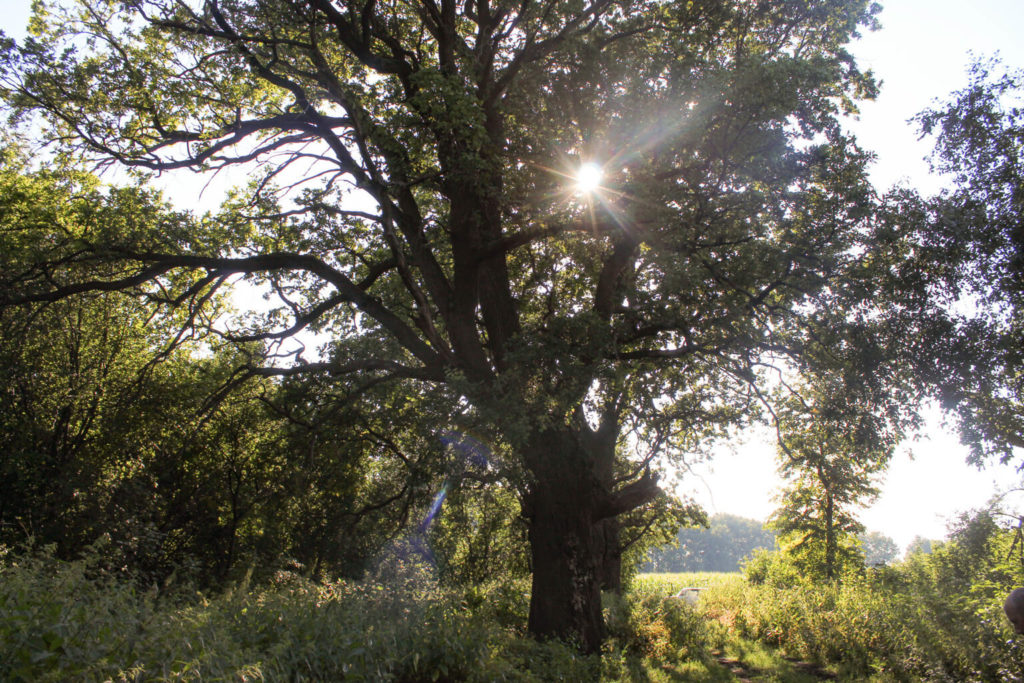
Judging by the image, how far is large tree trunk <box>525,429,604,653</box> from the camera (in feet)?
32.3

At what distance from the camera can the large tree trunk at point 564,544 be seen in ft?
32.3

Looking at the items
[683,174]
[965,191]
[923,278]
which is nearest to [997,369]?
[923,278]

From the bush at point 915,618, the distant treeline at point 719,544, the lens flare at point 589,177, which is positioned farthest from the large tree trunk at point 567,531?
the distant treeline at point 719,544

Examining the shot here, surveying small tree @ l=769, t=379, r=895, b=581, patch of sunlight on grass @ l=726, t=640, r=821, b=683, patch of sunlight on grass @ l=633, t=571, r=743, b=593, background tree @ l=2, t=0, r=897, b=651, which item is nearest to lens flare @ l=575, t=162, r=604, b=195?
background tree @ l=2, t=0, r=897, b=651

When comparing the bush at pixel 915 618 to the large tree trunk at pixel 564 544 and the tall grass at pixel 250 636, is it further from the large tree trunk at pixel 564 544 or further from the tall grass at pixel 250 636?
the tall grass at pixel 250 636

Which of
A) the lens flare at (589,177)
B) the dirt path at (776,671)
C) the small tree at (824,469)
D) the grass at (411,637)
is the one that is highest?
the lens flare at (589,177)

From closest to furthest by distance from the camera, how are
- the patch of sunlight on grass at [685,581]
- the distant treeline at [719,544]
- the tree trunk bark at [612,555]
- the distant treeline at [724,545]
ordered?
the tree trunk bark at [612,555], the patch of sunlight on grass at [685,581], the distant treeline at [724,545], the distant treeline at [719,544]

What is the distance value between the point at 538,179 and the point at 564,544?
5.97 m

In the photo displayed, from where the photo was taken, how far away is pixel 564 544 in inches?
399

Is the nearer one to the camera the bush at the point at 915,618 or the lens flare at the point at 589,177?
the bush at the point at 915,618

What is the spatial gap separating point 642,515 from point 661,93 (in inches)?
450

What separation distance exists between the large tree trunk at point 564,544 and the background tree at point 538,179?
4 cm

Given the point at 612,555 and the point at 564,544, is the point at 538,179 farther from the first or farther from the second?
the point at 612,555

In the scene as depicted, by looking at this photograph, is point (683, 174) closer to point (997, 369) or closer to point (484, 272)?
point (484, 272)
